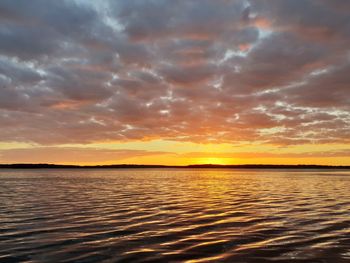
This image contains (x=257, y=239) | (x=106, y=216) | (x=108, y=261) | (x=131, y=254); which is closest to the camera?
(x=108, y=261)

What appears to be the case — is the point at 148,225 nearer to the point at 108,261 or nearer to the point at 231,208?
the point at 108,261

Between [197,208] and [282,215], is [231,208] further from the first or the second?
[282,215]

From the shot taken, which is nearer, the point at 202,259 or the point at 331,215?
the point at 202,259

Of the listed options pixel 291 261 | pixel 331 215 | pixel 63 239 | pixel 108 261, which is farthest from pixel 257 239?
pixel 331 215

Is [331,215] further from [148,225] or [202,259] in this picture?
[202,259]

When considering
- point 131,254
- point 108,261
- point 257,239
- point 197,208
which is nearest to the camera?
point 108,261

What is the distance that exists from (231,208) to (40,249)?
17.1 metres

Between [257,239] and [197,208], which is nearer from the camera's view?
[257,239]

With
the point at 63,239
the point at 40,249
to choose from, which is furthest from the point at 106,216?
the point at 40,249

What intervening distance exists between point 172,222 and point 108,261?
8.92 metres

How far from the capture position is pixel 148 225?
20000 millimetres

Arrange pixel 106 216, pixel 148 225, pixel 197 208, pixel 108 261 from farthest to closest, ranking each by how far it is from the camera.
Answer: pixel 197 208 < pixel 106 216 < pixel 148 225 < pixel 108 261

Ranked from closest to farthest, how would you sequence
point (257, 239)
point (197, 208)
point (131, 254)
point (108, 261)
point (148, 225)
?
point (108, 261)
point (131, 254)
point (257, 239)
point (148, 225)
point (197, 208)

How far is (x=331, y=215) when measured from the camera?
24062mm
